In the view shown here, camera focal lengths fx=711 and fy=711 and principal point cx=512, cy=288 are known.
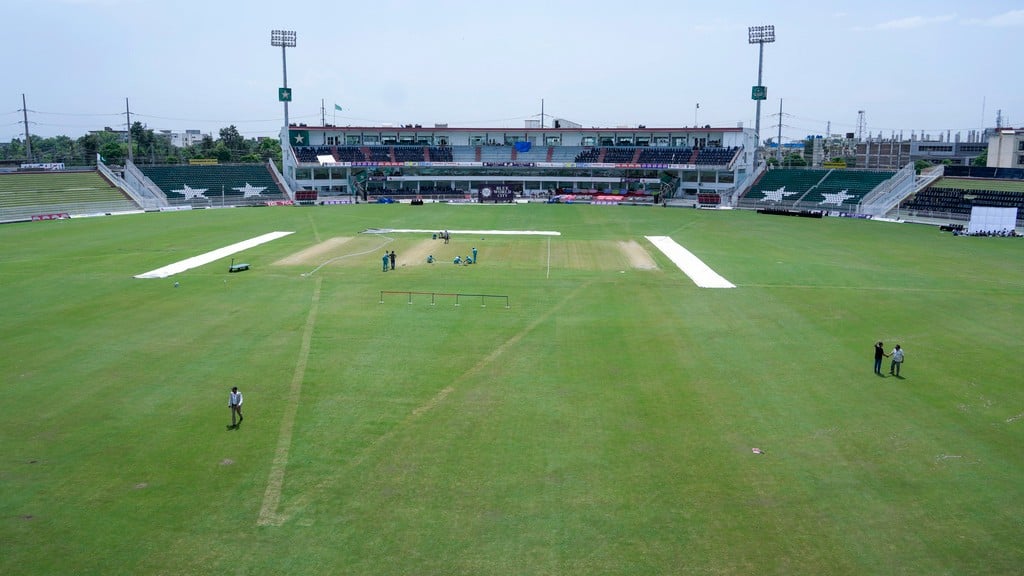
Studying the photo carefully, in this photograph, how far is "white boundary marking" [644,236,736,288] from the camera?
149 feet

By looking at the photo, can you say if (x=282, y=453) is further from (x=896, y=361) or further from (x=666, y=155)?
(x=666, y=155)

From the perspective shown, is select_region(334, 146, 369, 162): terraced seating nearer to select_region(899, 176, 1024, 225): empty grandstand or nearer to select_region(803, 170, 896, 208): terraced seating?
select_region(803, 170, 896, 208): terraced seating

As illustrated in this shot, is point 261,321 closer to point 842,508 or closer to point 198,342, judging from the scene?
point 198,342

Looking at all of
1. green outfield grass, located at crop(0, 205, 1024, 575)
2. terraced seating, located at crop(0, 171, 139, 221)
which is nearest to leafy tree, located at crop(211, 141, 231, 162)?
terraced seating, located at crop(0, 171, 139, 221)

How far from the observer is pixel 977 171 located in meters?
94.6

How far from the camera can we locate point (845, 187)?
339 ft

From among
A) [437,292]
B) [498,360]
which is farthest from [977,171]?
[498,360]

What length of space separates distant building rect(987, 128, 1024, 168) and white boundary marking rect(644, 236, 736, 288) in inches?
2765

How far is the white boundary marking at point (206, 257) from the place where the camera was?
1899 inches

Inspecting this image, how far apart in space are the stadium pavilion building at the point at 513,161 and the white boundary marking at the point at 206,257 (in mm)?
51140

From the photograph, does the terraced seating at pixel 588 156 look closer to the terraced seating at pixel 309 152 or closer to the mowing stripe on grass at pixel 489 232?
the terraced seating at pixel 309 152

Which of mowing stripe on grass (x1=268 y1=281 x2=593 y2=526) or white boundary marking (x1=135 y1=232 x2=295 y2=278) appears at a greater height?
white boundary marking (x1=135 y1=232 x2=295 y2=278)

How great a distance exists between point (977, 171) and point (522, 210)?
6106 centimetres

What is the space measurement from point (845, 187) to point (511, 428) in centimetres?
9680
